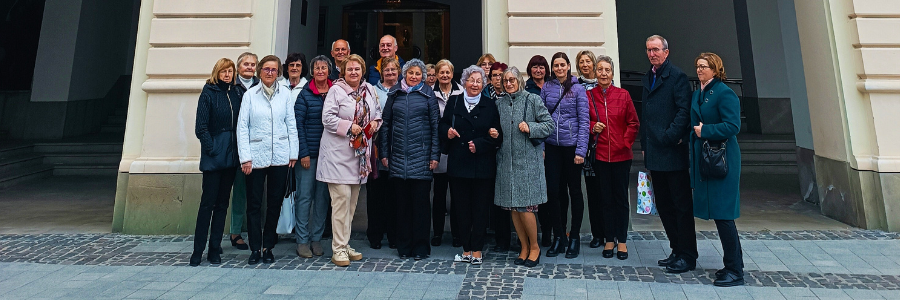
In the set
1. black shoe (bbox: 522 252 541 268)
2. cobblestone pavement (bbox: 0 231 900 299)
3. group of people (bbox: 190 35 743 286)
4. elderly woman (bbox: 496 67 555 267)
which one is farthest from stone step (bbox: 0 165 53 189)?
black shoe (bbox: 522 252 541 268)

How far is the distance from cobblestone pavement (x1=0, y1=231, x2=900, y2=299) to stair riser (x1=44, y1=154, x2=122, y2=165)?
19.1ft

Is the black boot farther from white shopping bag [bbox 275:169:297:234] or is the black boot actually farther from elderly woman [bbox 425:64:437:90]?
white shopping bag [bbox 275:169:297:234]

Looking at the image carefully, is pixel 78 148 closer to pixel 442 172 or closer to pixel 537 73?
pixel 442 172

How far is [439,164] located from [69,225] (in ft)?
16.0

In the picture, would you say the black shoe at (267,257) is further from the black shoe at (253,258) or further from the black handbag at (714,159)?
the black handbag at (714,159)

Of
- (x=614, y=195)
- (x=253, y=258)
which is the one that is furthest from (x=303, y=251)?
(x=614, y=195)

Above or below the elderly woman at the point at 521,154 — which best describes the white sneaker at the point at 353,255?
below

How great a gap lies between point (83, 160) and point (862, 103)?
13.5 meters

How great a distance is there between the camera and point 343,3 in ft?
46.2

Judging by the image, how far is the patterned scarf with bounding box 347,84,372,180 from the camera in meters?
4.54

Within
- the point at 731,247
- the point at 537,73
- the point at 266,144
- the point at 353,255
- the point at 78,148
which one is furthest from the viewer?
the point at 78,148

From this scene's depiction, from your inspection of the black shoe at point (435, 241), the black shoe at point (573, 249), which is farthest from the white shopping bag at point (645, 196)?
the black shoe at point (435, 241)

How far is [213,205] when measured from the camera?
461 cm

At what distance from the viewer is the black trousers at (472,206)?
461 cm
